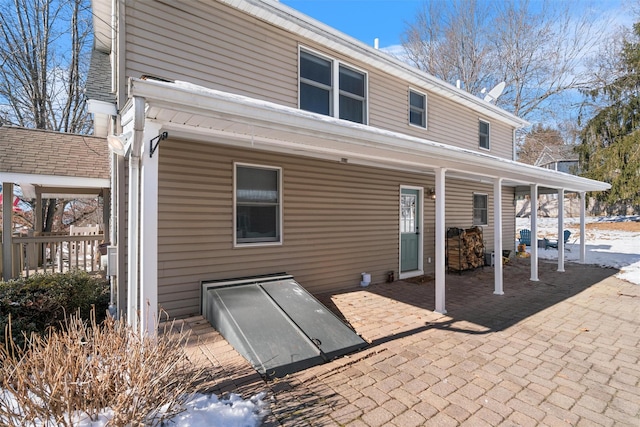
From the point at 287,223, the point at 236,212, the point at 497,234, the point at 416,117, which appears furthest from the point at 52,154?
the point at 497,234

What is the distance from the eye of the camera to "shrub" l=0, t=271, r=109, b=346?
378 cm

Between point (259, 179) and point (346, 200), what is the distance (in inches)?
77.3

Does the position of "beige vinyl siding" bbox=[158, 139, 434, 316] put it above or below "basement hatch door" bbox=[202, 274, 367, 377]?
above

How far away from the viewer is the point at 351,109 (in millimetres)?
6531

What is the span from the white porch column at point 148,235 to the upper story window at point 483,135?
9823 millimetres

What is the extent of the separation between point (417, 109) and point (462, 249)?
3.80m

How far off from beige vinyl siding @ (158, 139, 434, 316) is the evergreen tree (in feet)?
55.9

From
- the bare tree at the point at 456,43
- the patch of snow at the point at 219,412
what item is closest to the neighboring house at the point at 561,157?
the bare tree at the point at 456,43

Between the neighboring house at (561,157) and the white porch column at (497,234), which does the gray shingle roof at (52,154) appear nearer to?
the white porch column at (497,234)

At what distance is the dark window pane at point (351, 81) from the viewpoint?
639cm

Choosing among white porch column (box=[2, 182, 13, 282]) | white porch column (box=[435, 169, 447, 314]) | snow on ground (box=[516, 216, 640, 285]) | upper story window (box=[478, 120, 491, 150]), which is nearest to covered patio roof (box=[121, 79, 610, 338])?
white porch column (box=[435, 169, 447, 314])

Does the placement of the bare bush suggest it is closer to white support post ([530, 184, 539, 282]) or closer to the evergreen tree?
white support post ([530, 184, 539, 282])

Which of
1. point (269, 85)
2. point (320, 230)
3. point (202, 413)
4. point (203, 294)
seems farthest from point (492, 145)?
point (202, 413)

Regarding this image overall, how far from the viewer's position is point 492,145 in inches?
410
